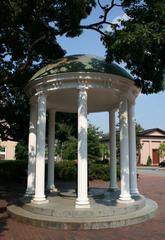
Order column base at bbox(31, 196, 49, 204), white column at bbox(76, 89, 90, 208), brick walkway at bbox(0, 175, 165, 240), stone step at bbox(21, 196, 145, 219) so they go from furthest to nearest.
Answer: column base at bbox(31, 196, 49, 204)
white column at bbox(76, 89, 90, 208)
stone step at bbox(21, 196, 145, 219)
brick walkway at bbox(0, 175, 165, 240)

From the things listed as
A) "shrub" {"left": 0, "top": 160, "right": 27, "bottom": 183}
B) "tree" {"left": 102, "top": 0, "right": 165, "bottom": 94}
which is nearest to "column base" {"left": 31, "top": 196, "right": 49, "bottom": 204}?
"tree" {"left": 102, "top": 0, "right": 165, "bottom": 94}

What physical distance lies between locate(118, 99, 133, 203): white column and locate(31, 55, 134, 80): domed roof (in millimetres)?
1310

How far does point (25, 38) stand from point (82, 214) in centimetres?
882

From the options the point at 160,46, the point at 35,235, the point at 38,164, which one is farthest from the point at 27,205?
the point at 160,46

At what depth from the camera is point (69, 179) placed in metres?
26.8

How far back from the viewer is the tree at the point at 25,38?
1223 cm

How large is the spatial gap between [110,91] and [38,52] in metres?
5.27

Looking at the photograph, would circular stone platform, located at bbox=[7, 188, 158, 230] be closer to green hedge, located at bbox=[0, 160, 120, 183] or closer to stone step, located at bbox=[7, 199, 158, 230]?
stone step, located at bbox=[7, 199, 158, 230]

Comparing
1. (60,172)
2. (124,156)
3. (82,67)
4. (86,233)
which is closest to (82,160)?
(124,156)

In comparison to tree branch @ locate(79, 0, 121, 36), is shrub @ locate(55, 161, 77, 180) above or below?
below

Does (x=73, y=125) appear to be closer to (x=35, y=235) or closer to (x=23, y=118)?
(x=23, y=118)

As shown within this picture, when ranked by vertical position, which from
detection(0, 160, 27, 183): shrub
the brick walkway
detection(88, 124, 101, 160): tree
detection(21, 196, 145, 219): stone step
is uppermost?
detection(88, 124, 101, 160): tree

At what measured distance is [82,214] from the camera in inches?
429

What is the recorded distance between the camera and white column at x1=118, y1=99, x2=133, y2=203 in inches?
491
